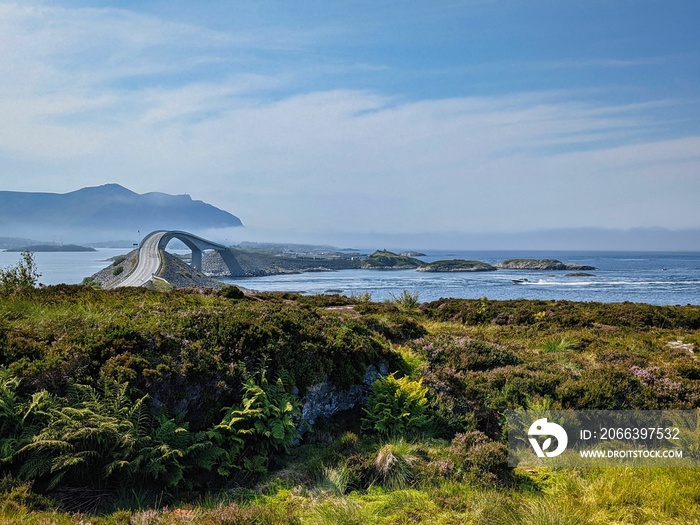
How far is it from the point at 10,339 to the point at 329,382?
15.9 feet

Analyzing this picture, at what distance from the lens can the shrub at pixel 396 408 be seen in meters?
7.18

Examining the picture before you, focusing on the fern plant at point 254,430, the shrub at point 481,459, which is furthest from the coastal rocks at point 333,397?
the shrub at point 481,459

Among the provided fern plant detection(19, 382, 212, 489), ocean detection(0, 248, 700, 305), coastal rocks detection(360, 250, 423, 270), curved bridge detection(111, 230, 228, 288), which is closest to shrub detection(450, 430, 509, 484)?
fern plant detection(19, 382, 212, 489)

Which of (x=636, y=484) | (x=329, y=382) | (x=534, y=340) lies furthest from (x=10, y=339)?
(x=534, y=340)

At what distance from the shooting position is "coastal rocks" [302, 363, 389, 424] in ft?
23.9

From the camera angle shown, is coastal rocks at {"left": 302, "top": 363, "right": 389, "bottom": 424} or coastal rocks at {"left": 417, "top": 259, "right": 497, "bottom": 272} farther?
coastal rocks at {"left": 417, "top": 259, "right": 497, "bottom": 272}

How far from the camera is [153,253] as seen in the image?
84.5 meters

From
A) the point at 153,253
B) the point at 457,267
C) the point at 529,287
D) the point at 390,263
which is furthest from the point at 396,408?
the point at 390,263

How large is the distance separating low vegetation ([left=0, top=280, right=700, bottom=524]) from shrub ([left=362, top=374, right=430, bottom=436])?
0.09 feet

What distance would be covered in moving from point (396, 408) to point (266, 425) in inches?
89.8

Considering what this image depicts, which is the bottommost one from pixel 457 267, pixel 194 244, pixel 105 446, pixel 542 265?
pixel 457 267

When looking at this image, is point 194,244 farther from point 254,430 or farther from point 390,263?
point 254,430

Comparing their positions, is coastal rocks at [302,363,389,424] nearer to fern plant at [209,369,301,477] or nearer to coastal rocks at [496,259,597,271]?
fern plant at [209,369,301,477]

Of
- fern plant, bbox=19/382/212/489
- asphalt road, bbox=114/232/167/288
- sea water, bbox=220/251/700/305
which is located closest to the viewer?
fern plant, bbox=19/382/212/489
